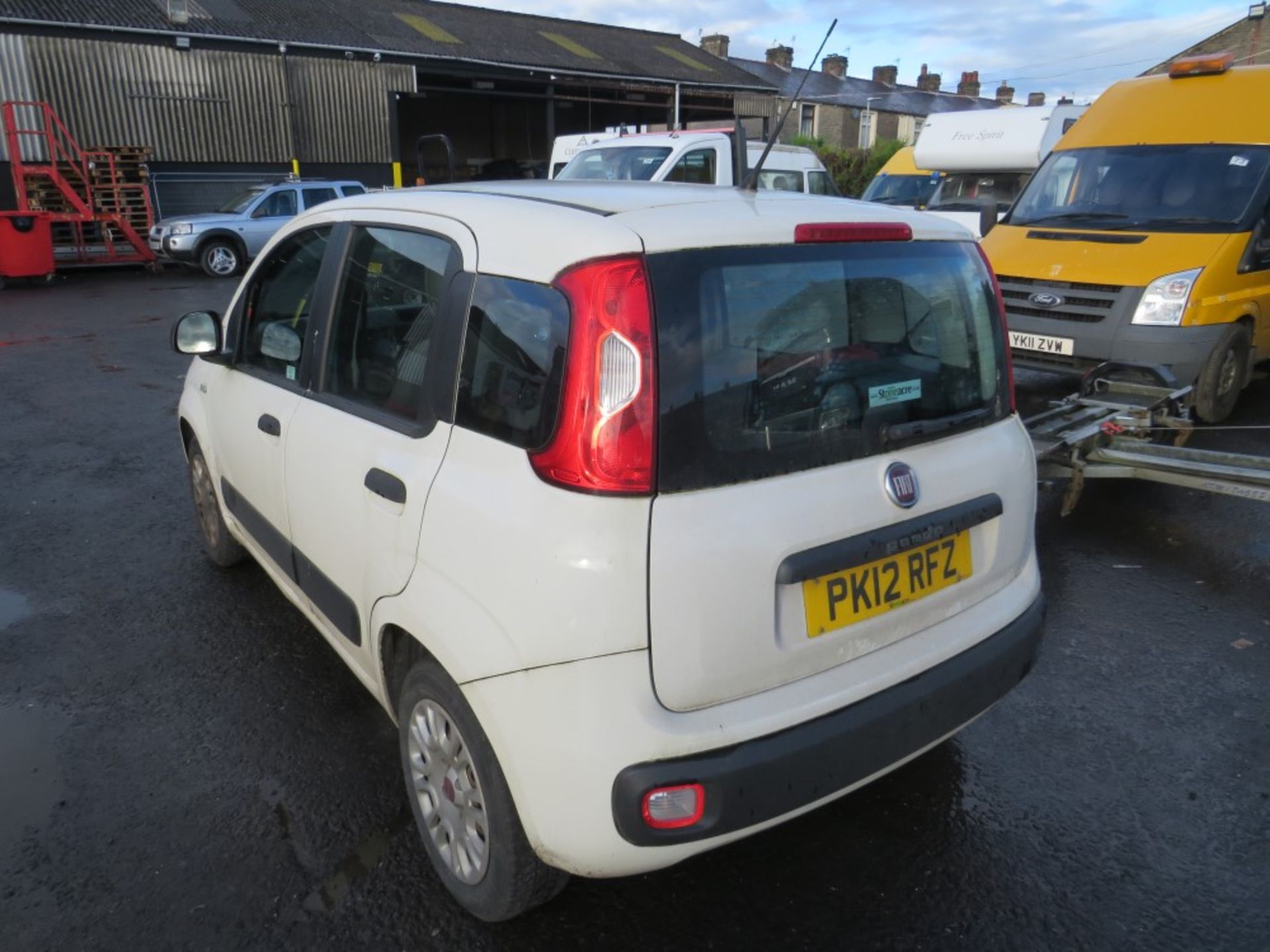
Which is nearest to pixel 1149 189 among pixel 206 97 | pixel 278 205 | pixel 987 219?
pixel 987 219

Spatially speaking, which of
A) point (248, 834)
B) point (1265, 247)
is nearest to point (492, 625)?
point (248, 834)

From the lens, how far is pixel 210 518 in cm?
432

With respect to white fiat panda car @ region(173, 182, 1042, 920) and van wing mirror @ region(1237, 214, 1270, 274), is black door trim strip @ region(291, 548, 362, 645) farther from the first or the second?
van wing mirror @ region(1237, 214, 1270, 274)

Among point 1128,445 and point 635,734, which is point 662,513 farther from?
point 1128,445

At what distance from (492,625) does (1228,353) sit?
6325mm

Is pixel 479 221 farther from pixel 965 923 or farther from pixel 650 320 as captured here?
pixel 965 923

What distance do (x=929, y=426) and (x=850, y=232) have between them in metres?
0.53

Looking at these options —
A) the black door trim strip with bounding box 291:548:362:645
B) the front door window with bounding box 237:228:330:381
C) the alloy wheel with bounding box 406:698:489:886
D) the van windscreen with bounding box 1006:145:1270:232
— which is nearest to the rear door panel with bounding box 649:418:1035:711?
the alloy wheel with bounding box 406:698:489:886

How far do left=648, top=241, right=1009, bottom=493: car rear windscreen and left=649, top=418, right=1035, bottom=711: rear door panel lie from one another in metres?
0.05

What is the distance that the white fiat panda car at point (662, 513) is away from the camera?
189 cm

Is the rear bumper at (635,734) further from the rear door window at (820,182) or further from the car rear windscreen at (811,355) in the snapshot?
the rear door window at (820,182)

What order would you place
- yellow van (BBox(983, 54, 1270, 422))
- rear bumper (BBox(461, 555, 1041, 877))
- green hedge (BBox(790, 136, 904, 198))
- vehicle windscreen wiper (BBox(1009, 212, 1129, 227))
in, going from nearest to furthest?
rear bumper (BBox(461, 555, 1041, 877)) → yellow van (BBox(983, 54, 1270, 422)) → vehicle windscreen wiper (BBox(1009, 212, 1129, 227)) → green hedge (BBox(790, 136, 904, 198))

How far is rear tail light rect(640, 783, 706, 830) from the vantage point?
1.89 metres

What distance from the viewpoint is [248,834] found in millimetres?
2639
